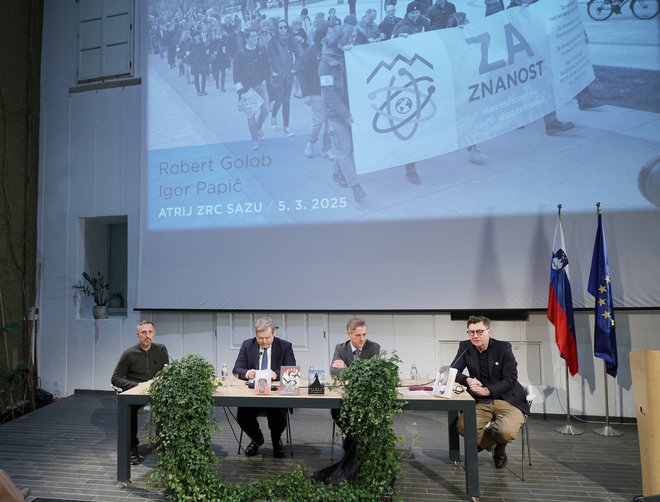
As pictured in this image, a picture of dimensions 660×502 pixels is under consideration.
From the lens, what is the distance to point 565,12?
203 inches

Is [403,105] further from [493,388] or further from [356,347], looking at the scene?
[493,388]

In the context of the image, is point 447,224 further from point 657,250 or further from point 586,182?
point 657,250

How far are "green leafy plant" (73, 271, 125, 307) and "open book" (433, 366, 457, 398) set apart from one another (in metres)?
5.07

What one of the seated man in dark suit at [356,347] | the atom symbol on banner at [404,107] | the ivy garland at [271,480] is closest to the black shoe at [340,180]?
the atom symbol on banner at [404,107]

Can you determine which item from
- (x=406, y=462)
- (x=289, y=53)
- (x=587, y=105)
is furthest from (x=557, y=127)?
(x=406, y=462)

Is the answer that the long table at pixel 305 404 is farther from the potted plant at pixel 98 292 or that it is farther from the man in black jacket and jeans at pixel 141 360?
the potted plant at pixel 98 292

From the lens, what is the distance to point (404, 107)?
5.46m

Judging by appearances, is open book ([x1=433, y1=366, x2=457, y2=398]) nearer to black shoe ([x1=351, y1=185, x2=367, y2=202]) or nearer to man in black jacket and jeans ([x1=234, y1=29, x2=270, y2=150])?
black shoe ([x1=351, y1=185, x2=367, y2=202])

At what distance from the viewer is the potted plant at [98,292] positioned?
6.68 meters

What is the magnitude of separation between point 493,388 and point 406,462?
88cm

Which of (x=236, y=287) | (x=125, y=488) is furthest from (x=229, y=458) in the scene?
(x=236, y=287)

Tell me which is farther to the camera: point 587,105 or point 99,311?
point 99,311

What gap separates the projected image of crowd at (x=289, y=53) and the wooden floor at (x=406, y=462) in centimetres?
259

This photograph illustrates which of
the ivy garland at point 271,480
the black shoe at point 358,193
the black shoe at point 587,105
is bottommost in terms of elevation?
the ivy garland at point 271,480
